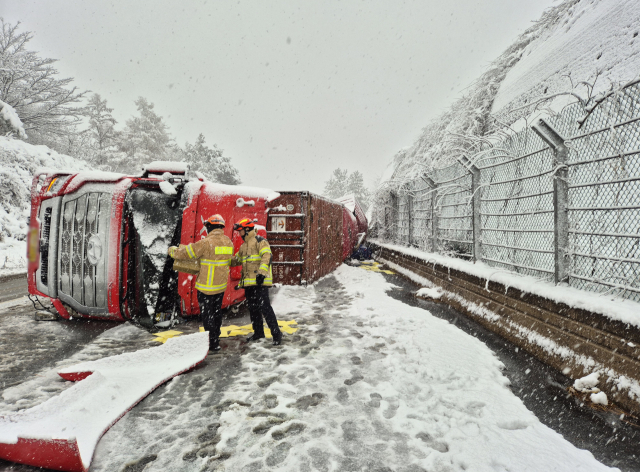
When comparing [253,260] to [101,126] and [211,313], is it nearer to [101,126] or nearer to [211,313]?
[211,313]

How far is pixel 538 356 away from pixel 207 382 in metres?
3.93

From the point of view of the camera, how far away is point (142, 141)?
3797cm

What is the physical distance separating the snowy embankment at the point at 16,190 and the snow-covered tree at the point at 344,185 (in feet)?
214

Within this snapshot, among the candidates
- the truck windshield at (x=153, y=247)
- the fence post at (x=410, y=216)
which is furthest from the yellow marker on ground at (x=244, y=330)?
the fence post at (x=410, y=216)

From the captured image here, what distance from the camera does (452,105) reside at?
1509 centimetres

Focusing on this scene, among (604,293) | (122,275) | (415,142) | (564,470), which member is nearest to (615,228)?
(604,293)

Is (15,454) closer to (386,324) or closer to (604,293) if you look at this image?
(386,324)

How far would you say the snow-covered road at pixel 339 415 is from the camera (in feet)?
7.48

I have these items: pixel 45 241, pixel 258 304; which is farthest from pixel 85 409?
pixel 45 241

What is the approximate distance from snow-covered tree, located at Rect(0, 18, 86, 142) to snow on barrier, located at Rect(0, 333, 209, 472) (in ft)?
76.0

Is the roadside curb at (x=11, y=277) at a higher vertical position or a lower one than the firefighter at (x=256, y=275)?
lower

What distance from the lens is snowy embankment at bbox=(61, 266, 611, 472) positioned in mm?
2283

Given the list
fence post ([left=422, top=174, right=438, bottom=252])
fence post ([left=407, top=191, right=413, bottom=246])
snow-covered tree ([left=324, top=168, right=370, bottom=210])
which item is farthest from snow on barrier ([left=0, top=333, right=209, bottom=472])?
snow-covered tree ([left=324, top=168, right=370, bottom=210])

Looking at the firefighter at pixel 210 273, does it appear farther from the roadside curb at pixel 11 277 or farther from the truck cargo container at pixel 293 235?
the roadside curb at pixel 11 277
